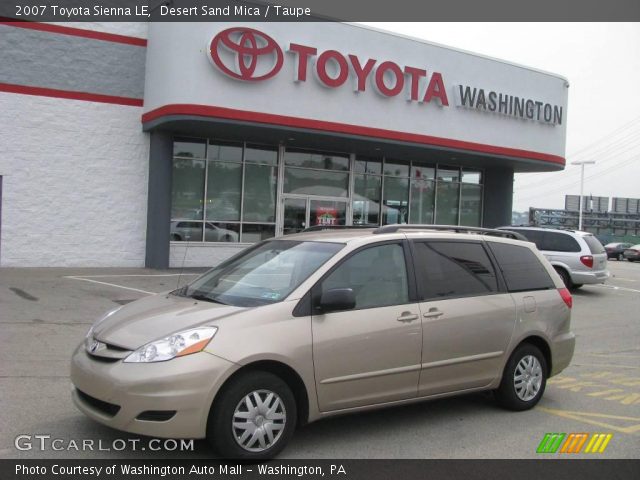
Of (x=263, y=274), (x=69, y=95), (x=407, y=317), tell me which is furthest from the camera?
(x=69, y=95)

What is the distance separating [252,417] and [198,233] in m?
13.7

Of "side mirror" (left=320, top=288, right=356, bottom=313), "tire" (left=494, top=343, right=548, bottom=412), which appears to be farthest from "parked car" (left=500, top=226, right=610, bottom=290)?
"side mirror" (left=320, top=288, right=356, bottom=313)

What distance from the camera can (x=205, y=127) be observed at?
1595 cm

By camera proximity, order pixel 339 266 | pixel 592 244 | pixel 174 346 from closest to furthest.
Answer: pixel 174 346
pixel 339 266
pixel 592 244

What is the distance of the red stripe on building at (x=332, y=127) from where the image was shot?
1473 cm

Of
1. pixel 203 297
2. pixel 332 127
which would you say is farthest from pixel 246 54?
pixel 203 297

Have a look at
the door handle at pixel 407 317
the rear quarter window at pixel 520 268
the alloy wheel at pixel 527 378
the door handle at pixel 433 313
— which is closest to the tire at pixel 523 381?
the alloy wheel at pixel 527 378

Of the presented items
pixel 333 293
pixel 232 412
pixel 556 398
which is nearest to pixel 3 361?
pixel 232 412

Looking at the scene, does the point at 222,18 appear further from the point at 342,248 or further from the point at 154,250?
the point at 342,248

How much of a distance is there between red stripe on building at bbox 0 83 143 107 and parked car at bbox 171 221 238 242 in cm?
352

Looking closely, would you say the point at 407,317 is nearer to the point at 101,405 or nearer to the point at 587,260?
the point at 101,405

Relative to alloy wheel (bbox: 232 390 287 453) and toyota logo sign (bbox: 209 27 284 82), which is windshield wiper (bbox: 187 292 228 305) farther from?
toyota logo sign (bbox: 209 27 284 82)

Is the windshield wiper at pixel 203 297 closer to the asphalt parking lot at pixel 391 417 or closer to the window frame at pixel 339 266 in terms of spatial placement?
the window frame at pixel 339 266

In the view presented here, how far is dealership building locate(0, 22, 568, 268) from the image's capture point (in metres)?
15.2
